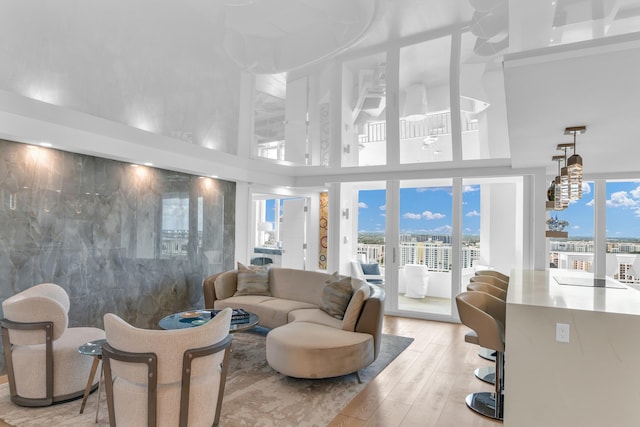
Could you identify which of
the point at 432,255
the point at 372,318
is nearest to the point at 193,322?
the point at 372,318

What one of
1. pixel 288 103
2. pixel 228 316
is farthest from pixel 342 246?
pixel 228 316

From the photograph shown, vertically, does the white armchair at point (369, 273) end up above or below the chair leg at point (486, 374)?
above

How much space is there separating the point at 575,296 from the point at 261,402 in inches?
107

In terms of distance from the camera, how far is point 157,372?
2.27m

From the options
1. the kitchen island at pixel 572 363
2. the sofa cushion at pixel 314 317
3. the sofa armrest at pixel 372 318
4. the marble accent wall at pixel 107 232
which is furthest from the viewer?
the sofa cushion at pixel 314 317

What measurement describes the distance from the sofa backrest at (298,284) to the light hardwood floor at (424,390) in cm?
146

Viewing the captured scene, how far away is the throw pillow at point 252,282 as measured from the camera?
553cm

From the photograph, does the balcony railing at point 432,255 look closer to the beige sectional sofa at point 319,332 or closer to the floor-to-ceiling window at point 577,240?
the floor-to-ceiling window at point 577,240

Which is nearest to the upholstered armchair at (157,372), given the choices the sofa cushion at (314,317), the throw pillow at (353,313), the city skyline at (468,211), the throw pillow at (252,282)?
the throw pillow at (353,313)

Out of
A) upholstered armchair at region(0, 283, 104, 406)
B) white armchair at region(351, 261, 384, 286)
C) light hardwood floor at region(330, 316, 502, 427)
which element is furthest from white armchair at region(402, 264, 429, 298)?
upholstered armchair at region(0, 283, 104, 406)

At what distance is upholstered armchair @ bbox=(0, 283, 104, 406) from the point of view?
2.96 metres

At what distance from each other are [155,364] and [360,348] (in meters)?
2.02

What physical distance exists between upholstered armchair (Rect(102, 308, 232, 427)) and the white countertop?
2.16 m

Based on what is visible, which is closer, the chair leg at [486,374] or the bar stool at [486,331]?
the bar stool at [486,331]
